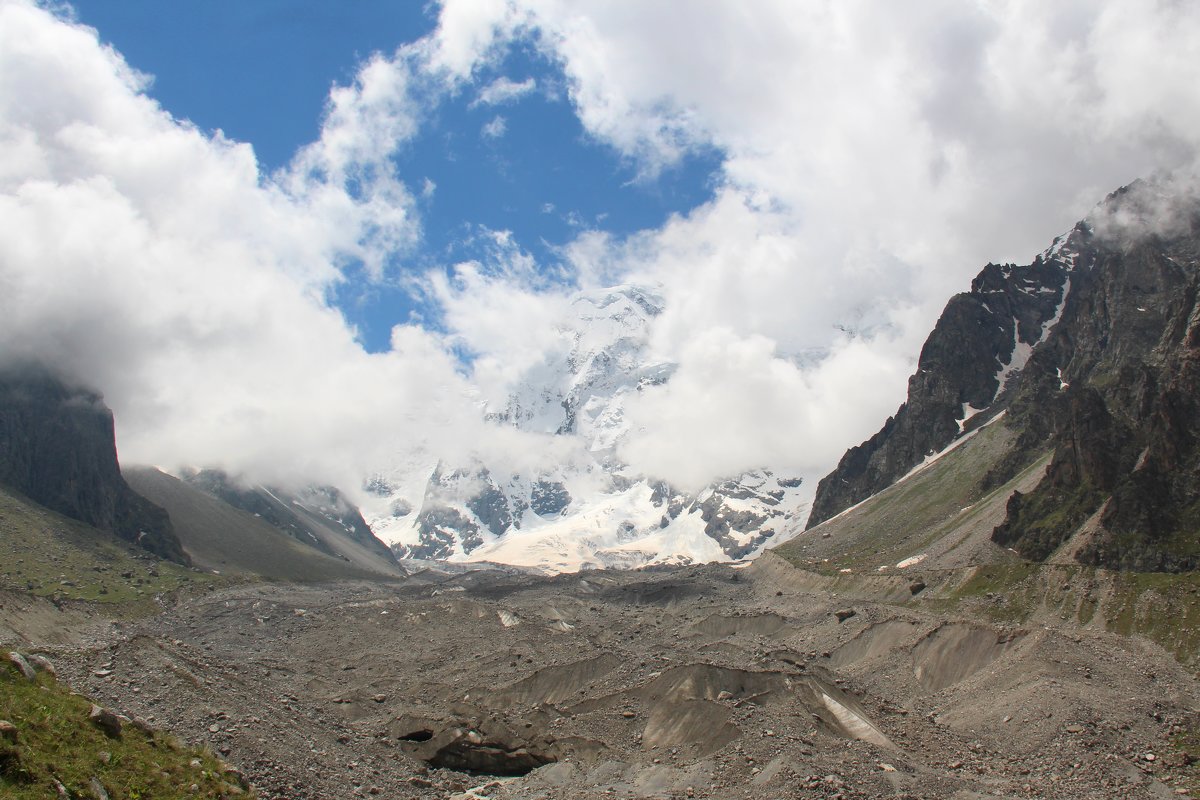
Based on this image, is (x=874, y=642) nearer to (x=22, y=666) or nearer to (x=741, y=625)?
(x=741, y=625)

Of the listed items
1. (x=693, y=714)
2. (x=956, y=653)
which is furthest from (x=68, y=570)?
(x=956, y=653)

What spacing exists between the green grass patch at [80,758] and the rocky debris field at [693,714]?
22.3ft

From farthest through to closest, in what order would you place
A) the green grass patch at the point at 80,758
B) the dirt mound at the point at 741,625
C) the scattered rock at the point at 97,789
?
the dirt mound at the point at 741,625, the scattered rock at the point at 97,789, the green grass patch at the point at 80,758

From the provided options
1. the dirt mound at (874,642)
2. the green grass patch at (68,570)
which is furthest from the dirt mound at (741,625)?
the green grass patch at (68,570)

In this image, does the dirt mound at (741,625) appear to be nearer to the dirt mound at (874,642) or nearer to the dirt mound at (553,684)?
the dirt mound at (874,642)

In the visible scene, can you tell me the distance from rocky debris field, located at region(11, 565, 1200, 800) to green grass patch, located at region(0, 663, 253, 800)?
680 centimetres

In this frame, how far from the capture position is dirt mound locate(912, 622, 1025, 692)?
269 feet

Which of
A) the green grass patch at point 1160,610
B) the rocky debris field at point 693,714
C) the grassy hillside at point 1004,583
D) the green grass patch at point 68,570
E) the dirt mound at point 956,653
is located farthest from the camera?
the green grass patch at point 68,570

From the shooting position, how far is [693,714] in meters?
63.3

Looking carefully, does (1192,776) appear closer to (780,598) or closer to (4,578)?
(780,598)

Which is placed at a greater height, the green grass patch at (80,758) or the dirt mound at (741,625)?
the dirt mound at (741,625)

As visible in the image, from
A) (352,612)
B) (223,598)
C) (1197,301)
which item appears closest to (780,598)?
(352,612)

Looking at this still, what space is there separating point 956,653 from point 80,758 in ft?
251

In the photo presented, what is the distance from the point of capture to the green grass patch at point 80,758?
96.6 ft
